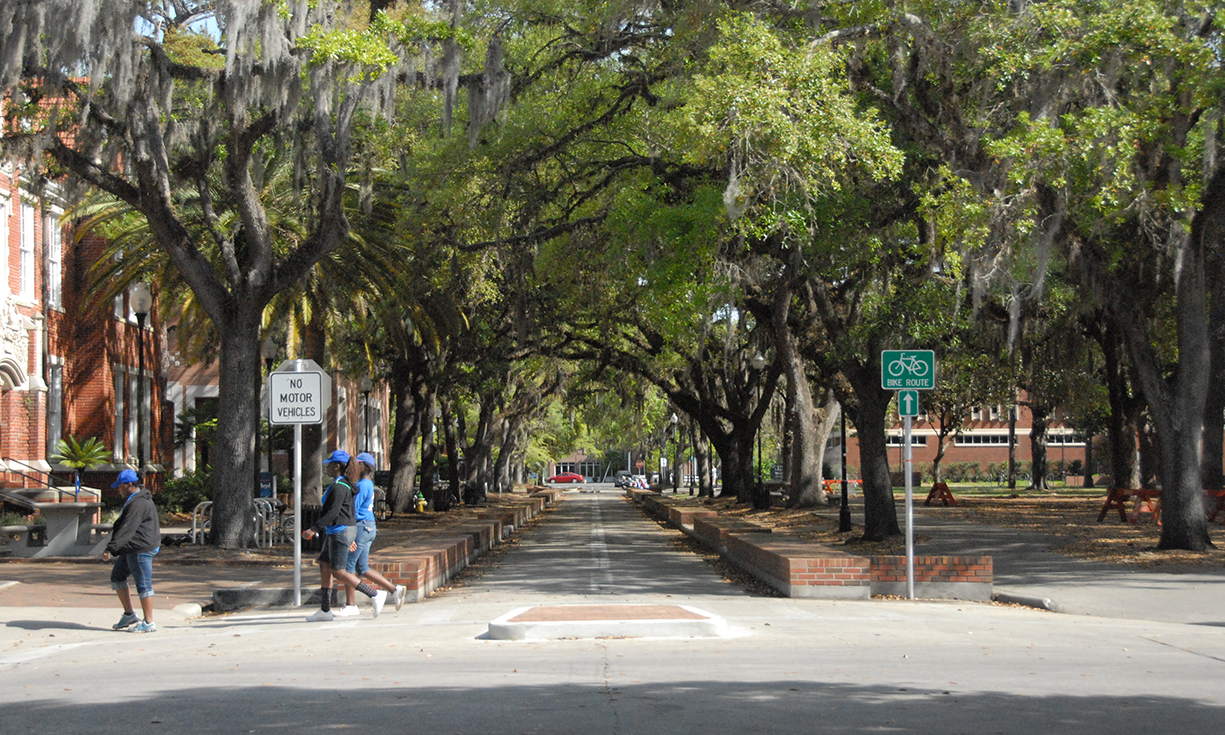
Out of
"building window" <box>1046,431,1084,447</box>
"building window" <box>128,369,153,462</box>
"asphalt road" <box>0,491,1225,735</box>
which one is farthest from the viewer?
"building window" <box>1046,431,1084,447</box>

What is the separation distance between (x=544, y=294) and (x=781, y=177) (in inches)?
541

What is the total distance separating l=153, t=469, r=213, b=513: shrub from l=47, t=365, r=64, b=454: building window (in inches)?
121

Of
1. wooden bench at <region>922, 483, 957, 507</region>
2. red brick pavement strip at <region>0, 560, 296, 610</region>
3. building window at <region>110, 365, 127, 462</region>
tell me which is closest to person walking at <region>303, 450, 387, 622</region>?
red brick pavement strip at <region>0, 560, 296, 610</region>

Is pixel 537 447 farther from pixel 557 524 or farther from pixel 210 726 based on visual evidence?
pixel 210 726

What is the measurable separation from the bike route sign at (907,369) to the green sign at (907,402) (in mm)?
131

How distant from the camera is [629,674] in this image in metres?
8.72

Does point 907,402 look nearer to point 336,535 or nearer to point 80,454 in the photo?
point 336,535

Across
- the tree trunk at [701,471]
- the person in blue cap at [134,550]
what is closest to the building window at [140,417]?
the tree trunk at [701,471]

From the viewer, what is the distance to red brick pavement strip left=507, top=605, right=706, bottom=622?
36.0 feet

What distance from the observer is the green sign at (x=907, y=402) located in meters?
14.8

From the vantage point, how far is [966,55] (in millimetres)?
17688

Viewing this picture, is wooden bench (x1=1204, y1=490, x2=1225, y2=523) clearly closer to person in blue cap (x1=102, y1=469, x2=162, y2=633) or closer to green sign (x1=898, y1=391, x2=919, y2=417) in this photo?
green sign (x1=898, y1=391, x2=919, y2=417)

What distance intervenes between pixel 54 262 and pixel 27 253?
170cm

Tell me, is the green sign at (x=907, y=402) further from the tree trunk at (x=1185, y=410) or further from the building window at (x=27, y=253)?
the building window at (x=27, y=253)
